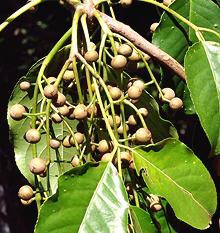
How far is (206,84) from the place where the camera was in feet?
3.60

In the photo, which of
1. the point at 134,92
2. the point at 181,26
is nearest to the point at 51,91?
the point at 134,92

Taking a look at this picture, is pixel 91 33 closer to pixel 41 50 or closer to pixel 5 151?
pixel 41 50

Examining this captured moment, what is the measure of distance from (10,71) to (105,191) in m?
1.70

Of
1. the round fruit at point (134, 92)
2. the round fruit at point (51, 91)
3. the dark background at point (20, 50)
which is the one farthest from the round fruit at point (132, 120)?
the dark background at point (20, 50)

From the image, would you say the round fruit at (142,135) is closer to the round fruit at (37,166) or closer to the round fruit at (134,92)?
the round fruit at (134,92)

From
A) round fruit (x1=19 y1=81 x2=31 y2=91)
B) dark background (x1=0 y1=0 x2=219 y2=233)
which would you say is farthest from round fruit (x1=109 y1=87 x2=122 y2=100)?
dark background (x1=0 y1=0 x2=219 y2=233)

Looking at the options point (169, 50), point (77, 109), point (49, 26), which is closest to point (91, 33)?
point (169, 50)

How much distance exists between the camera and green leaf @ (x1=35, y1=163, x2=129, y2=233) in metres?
0.96

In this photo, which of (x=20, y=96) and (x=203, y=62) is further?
(x=20, y=96)

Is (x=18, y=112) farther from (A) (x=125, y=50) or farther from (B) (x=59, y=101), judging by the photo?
(A) (x=125, y=50)

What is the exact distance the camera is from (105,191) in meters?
1.00

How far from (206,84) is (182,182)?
0.19m

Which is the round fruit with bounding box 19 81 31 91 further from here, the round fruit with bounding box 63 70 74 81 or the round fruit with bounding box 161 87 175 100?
the round fruit with bounding box 161 87 175 100

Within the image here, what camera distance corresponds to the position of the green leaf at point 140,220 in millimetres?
994
